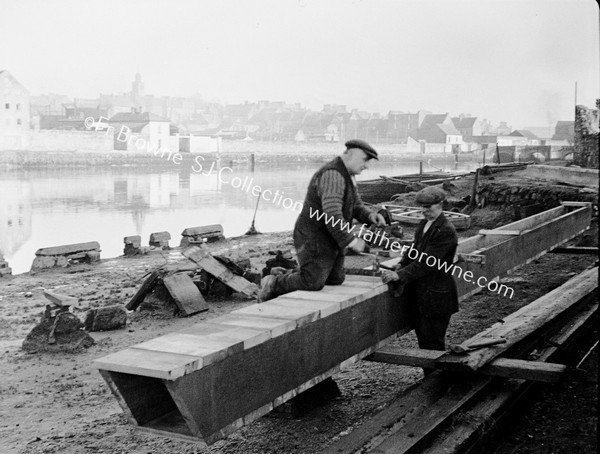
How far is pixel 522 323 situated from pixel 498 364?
0.99 meters

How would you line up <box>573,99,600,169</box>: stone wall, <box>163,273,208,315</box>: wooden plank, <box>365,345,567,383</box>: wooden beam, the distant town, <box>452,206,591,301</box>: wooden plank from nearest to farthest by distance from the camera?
<box>365,345,567,383</box>: wooden beam
<box>452,206,591,301</box>: wooden plank
<box>163,273,208,315</box>: wooden plank
<box>573,99,600,169</box>: stone wall
the distant town

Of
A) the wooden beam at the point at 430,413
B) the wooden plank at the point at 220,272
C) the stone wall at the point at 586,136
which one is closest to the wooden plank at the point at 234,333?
the wooden beam at the point at 430,413

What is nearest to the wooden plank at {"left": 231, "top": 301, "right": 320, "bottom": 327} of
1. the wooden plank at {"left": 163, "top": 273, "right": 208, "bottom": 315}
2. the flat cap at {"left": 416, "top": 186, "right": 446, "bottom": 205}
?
the flat cap at {"left": 416, "top": 186, "right": 446, "bottom": 205}

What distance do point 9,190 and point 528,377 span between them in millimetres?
35116

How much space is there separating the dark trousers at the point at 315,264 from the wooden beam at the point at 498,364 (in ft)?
2.15

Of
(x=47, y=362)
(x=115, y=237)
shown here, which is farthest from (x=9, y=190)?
(x=47, y=362)

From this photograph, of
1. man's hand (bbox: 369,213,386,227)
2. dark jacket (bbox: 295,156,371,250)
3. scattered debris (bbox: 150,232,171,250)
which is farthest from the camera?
scattered debris (bbox: 150,232,171,250)

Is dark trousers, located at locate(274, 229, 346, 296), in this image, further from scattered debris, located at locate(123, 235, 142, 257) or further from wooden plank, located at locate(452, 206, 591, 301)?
scattered debris, located at locate(123, 235, 142, 257)

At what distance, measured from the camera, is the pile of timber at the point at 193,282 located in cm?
934

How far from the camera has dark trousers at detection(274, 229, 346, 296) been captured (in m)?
5.03

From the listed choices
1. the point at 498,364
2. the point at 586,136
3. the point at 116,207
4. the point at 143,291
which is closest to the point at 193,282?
the point at 143,291

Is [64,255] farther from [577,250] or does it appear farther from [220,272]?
[577,250]

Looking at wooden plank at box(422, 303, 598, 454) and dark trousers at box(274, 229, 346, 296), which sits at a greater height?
dark trousers at box(274, 229, 346, 296)

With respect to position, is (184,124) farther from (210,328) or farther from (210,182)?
(210,328)
